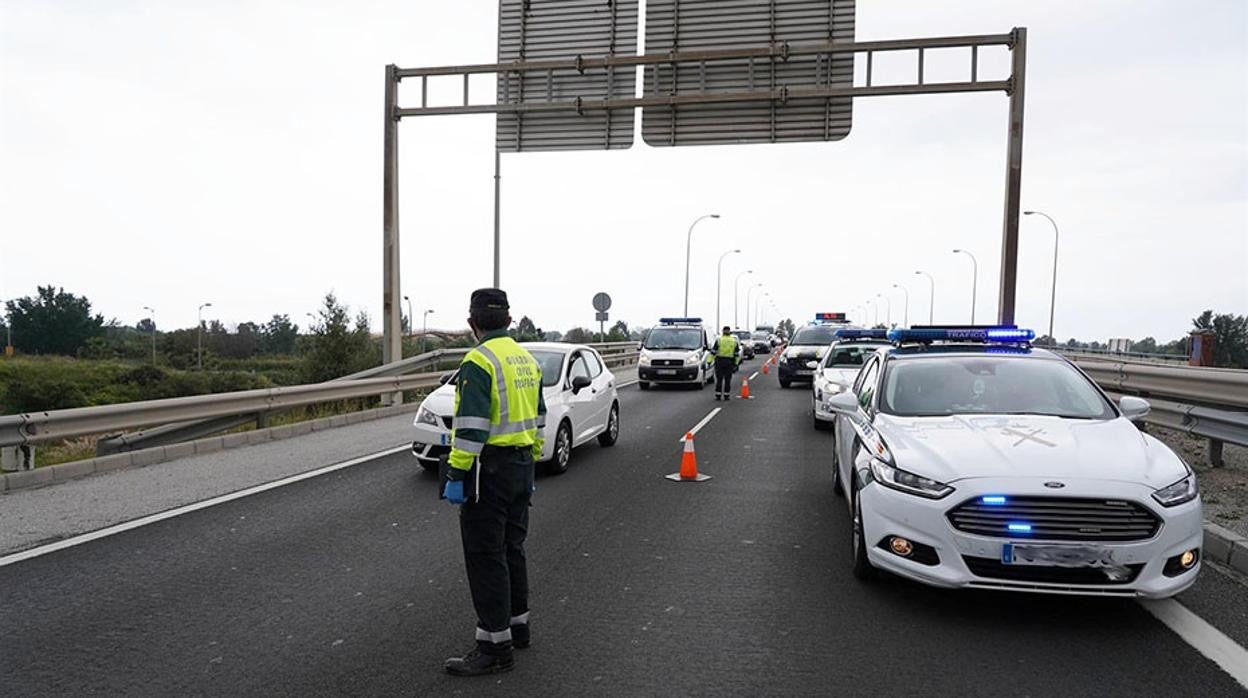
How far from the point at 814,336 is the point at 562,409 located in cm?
1516

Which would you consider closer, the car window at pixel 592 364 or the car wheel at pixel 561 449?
the car wheel at pixel 561 449

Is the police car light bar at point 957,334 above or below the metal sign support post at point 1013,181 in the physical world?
below

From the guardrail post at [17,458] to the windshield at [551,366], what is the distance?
5.27 metres

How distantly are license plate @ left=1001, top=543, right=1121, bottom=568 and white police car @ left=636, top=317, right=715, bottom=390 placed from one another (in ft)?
62.5

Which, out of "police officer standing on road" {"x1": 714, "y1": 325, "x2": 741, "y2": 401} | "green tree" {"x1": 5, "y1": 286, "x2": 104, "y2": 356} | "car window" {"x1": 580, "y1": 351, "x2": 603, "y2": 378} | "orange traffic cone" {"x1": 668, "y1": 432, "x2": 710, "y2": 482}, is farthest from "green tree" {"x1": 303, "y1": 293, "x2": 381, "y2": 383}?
"green tree" {"x1": 5, "y1": 286, "x2": 104, "y2": 356}

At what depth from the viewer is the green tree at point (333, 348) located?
22.9 metres

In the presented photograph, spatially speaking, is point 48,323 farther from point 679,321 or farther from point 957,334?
point 957,334

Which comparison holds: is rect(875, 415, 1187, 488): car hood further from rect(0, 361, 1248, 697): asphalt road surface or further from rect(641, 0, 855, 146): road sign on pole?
rect(641, 0, 855, 146): road sign on pole

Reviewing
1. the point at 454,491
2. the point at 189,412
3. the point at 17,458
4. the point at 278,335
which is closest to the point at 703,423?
the point at 189,412

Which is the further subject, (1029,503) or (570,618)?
(570,618)

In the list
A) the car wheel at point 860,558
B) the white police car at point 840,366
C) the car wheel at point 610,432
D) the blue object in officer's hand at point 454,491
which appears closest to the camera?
the blue object in officer's hand at point 454,491

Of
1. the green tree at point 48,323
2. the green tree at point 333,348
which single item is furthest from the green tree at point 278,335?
the green tree at point 333,348

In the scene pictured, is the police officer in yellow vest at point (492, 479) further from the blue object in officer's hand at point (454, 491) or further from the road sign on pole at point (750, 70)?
the road sign on pole at point (750, 70)

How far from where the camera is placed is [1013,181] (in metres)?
15.1
